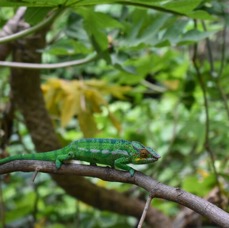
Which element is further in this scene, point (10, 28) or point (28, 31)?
point (10, 28)

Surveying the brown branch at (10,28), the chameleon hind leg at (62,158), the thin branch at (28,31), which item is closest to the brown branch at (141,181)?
the chameleon hind leg at (62,158)

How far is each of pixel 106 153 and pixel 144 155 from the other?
76 millimetres

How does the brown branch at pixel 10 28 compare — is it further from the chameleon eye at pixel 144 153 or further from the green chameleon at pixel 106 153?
the chameleon eye at pixel 144 153

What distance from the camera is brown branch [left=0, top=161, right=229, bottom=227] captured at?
2.31 feet

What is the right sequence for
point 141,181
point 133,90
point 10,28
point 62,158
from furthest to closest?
point 133,90
point 10,28
point 62,158
point 141,181

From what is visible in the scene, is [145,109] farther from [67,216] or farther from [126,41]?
[126,41]

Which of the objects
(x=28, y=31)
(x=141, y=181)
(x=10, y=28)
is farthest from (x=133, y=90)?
(x=141, y=181)

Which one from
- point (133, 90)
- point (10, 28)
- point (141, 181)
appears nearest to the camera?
point (141, 181)

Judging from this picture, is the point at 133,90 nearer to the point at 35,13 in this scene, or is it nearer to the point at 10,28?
the point at 10,28

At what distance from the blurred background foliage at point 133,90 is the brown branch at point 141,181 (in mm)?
283

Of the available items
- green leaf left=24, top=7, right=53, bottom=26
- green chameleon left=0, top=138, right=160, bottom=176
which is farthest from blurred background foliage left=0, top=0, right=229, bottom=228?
green chameleon left=0, top=138, right=160, bottom=176

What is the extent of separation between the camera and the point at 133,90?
1.94 metres

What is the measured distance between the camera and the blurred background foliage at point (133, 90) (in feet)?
4.00

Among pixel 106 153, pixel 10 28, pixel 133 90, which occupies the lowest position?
pixel 133 90
